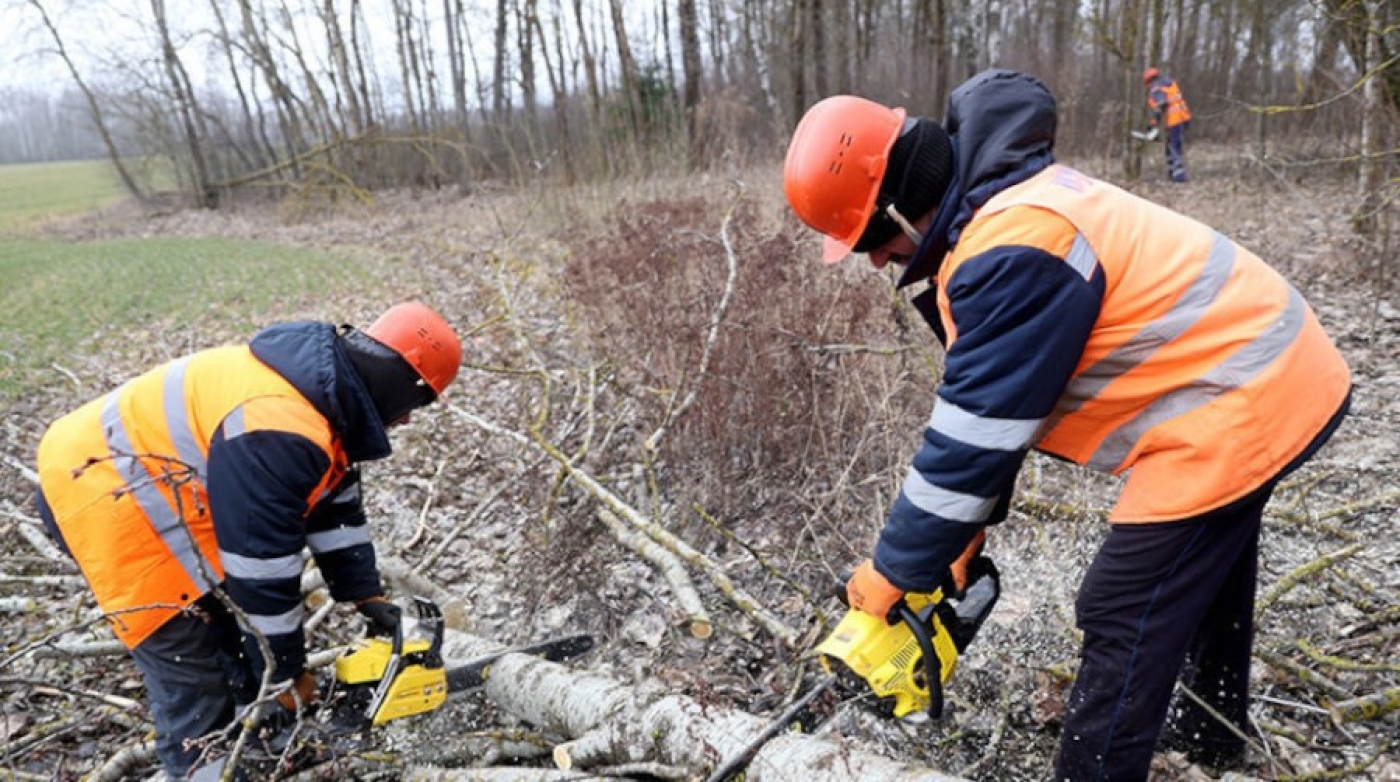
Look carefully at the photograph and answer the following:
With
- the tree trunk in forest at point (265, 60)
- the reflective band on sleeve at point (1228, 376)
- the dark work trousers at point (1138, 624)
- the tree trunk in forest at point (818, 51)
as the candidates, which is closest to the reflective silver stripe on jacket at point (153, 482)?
the dark work trousers at point (1138, 624)

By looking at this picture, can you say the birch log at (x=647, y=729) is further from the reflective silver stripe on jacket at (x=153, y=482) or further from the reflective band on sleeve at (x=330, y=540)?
the reflective silver stripe on jacket at (x=153, y=482)

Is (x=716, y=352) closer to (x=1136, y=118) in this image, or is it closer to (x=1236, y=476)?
(x=1236, y=476)

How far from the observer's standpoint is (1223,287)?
1754mm

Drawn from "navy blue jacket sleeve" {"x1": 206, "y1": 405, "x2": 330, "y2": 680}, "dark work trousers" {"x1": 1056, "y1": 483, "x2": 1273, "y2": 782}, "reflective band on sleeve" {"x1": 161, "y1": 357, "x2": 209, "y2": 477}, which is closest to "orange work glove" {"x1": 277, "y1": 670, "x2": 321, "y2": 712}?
"navy blue jacket sleeve" {"x1": 206, "y1": 405, "x2": 330, "y2": 680}

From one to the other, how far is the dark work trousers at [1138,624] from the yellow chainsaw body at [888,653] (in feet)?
1.13

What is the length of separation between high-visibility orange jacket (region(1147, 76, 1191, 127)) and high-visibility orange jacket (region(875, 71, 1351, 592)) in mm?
11757

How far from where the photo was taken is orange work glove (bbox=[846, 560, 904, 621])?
1.91 m

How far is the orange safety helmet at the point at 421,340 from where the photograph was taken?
103 inches

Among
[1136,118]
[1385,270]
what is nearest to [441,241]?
[1136,118]

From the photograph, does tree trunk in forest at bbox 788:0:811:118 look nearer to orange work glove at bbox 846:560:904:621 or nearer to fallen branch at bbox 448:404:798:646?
fallen branch at bbox 448:404:798:646

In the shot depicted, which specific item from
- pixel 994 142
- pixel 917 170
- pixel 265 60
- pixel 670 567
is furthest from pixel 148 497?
pixel 265 60

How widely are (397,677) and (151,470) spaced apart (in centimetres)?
95

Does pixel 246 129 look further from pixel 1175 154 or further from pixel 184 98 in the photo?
pixel 1175 154

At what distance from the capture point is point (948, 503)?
70.6 inches
